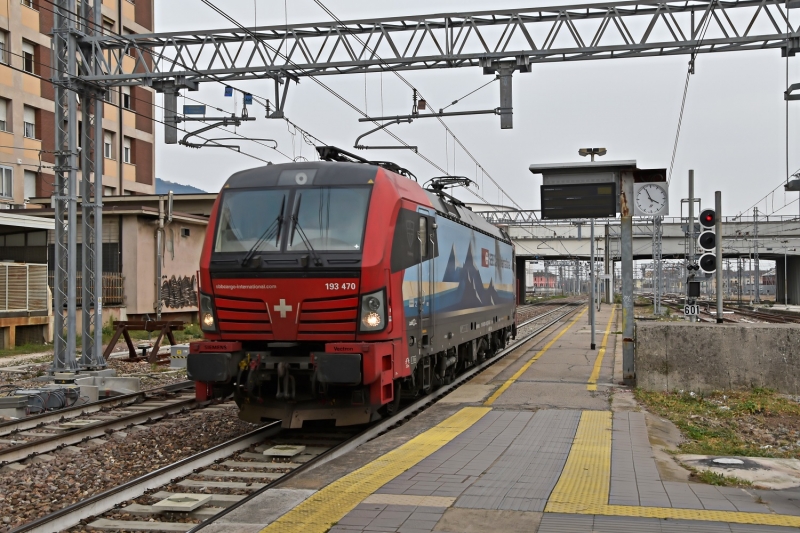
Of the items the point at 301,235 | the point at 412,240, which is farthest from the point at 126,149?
the point at 301,235

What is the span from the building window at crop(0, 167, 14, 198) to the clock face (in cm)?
2811

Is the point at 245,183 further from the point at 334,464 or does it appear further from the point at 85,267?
the point at 85,267

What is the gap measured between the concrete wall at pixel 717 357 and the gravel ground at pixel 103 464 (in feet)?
20.9

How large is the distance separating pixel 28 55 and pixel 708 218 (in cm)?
3042

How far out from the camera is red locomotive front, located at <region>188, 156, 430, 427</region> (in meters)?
9.30

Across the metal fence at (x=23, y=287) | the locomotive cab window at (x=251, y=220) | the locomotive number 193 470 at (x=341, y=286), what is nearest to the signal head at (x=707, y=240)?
the locomotive number 193 470 at (x=341, y=286)

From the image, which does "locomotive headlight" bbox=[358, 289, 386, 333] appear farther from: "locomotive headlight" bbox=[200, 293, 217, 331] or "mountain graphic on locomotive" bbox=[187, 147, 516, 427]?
"locomotive headlight" bbox=[200, 293, 217, 331]

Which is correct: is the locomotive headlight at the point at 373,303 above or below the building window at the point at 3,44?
below

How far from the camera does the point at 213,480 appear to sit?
26.0ft

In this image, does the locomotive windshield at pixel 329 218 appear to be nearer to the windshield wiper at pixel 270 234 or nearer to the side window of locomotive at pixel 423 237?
the windshield wiper at pixel 270 234

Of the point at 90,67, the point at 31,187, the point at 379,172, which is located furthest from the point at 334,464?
the point at 31,187

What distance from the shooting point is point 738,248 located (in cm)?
6122

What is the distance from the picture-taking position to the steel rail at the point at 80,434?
8.84 m

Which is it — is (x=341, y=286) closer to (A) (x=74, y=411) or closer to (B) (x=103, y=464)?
(B) (x=103, y=464)
